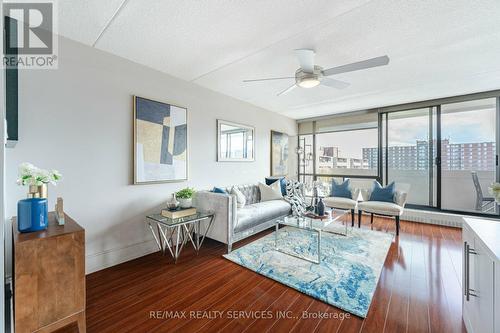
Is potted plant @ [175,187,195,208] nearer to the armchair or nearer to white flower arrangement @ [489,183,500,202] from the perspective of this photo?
white flower arrangement @ [489,183,500,202]

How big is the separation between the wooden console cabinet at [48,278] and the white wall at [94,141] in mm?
978

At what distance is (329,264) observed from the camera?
2.57 metres

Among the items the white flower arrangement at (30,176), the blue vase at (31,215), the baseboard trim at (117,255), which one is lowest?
the baseboard trim at (117,255)

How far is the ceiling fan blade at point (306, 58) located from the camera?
225cm

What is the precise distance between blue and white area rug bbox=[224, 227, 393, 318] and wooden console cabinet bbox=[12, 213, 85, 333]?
1.67m

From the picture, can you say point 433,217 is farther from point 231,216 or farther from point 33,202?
point 33,202

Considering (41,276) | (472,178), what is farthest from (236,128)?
(472,178)

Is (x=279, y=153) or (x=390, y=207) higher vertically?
(x=279, y=153)

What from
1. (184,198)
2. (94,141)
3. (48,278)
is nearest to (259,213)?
(184,198)

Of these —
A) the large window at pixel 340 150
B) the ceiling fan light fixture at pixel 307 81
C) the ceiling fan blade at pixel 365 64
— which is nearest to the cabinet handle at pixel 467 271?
the ceiling fan blade at pixel 365 64

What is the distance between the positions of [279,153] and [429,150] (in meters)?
3.20

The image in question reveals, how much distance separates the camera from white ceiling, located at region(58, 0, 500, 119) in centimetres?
177

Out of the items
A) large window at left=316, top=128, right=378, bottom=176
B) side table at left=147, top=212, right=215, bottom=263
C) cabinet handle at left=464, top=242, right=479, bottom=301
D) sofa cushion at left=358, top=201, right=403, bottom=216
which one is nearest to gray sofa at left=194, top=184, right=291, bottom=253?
side table at left=147, top=212, right=215, bottom=263

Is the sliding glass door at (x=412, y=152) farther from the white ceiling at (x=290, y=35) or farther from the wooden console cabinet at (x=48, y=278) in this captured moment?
the wooden console cabinet at (x=48, y=278)
